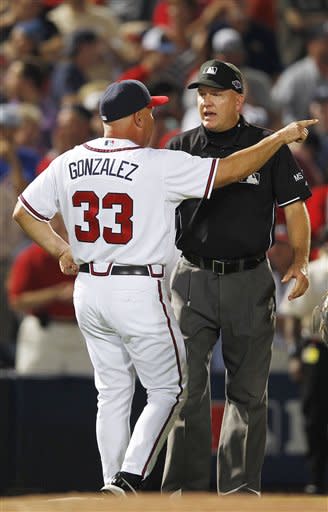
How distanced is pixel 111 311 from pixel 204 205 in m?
0.86

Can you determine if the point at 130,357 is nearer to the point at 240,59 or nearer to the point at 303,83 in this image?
the point at 240,59

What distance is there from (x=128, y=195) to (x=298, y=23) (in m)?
8.46

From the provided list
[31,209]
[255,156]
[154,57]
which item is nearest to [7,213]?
[154,57]

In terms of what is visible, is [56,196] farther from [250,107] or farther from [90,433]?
[250,107]

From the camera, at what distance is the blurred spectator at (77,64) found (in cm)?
1497

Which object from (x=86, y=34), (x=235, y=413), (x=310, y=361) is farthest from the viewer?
(x=86, y=34)

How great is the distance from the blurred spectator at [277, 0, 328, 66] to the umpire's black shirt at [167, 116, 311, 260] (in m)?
7.58

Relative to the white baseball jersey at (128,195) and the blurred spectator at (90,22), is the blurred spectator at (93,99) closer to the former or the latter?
the blurred spectator at (90,22)

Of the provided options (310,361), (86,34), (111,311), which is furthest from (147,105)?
(86,34)

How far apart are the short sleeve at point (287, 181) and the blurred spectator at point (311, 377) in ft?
10.1

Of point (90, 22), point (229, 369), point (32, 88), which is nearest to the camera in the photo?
point (229, 369)

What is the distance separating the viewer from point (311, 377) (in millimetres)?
11305

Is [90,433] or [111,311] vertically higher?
[111,311]

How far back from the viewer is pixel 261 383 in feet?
27.0
